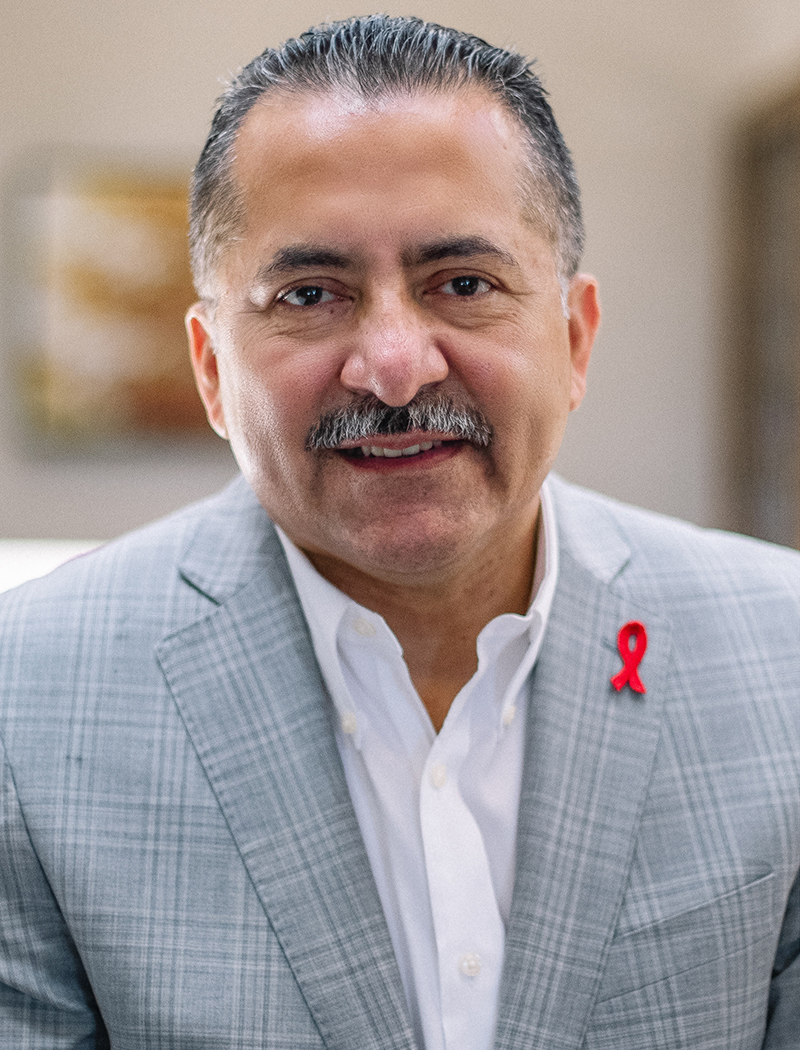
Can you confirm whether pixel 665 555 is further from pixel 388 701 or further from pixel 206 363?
pixel 206 363

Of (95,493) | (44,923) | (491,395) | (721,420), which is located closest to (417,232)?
(491,395)

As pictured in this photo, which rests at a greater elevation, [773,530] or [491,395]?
[773,530]

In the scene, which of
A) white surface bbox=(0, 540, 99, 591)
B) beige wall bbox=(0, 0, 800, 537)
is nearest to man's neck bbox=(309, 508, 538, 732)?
white surface bbox=(0, 540, 99, 591)

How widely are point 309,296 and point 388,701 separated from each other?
0.44 m

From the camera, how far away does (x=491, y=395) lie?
107cm

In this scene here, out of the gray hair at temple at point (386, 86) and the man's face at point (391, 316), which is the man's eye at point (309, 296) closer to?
the man's face at point (391, 316)

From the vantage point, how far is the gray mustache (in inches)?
40.8

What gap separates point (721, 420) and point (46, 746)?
3.36 metres

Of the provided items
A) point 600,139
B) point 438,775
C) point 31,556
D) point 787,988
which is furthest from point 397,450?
point 600,139

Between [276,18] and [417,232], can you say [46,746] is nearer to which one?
[417,232]

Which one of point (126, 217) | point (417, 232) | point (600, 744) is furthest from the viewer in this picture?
point (126, 217)

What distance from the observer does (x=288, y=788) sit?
1.12 m

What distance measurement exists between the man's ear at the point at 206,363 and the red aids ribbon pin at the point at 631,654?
500 mm

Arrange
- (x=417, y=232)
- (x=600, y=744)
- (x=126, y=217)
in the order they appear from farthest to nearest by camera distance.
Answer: (x=126, y=217)
(x=600, y=744)
(x=417, y=232)
